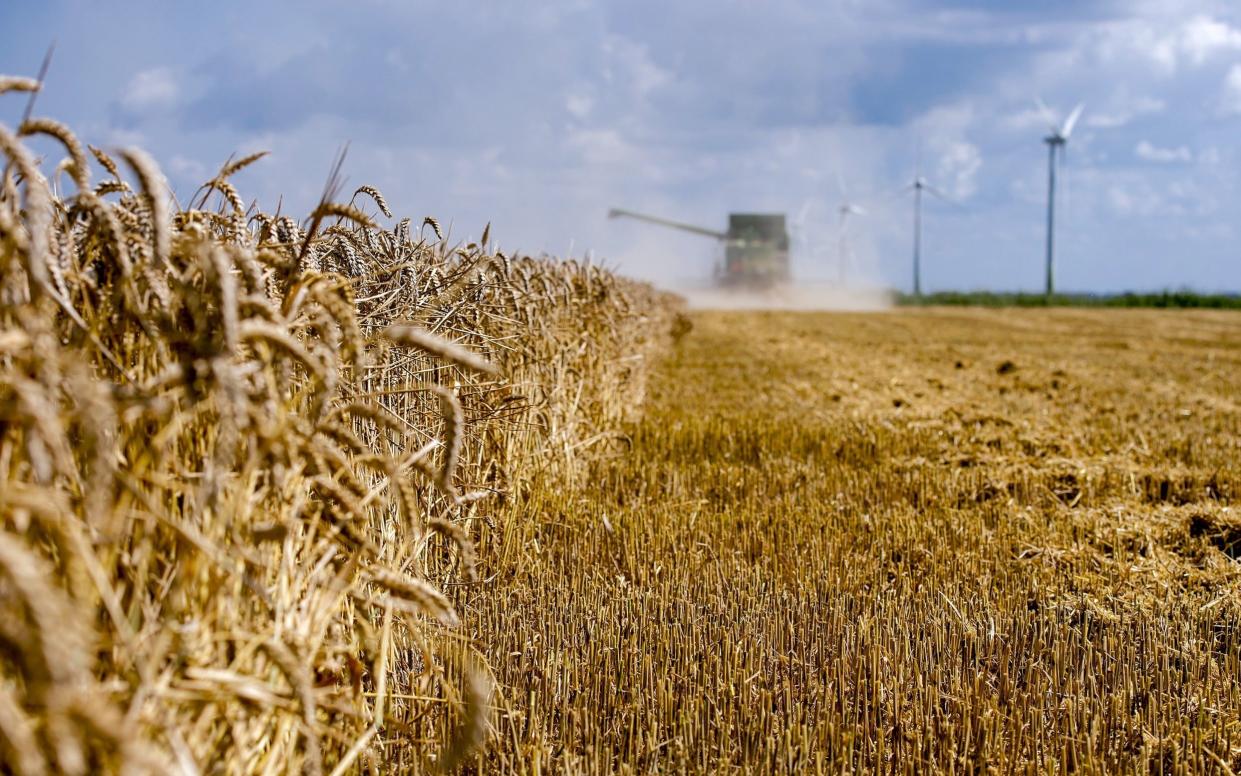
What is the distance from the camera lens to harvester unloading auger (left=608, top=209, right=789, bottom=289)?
53.4 meters

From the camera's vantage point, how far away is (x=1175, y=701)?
13.9 feet

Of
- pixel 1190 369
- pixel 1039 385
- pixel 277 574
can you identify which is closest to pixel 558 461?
pixel 277 574

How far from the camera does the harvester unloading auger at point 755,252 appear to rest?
53438 mm

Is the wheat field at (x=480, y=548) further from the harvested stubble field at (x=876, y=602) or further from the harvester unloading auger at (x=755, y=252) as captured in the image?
the harvester unloading auger at (x=755, y=252)

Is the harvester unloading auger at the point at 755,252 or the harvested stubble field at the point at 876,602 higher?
the harvester unloading auger at the point at 755,252

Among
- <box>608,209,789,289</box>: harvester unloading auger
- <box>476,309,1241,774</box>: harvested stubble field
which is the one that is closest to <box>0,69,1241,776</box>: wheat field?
<box>476,309,1241,774</box>: harvested stubble field

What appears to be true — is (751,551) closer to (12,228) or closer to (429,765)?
(429,765)

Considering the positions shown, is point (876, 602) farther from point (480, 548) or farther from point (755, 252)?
point (755, 252)

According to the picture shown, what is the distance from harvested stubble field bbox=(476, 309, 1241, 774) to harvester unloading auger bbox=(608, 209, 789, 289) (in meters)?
42.7

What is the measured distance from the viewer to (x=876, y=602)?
16.9 feet

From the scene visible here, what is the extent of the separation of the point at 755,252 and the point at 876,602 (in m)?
49.1

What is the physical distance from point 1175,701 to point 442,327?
3.37 m

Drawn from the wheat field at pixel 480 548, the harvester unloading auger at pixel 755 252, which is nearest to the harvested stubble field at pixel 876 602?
the wheat field at pixel 480 548

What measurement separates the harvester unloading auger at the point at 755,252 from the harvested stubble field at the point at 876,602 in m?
42.7
